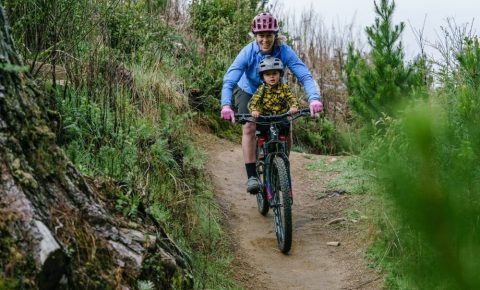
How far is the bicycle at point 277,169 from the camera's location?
5340 mm

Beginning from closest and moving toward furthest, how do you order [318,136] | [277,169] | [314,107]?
[314,107] → [277,169] → [318,136]

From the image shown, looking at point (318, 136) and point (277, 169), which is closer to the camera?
point (277, 169)

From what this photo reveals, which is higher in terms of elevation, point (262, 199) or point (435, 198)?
point (435, 198)

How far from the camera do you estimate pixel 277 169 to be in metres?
5.50

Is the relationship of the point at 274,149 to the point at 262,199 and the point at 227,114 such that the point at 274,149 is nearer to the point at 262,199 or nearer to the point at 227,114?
the point at 227,114

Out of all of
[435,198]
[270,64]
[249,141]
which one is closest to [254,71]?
[270,64]

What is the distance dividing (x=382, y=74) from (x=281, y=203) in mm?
3140

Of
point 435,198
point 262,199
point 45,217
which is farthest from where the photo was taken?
point 262,199

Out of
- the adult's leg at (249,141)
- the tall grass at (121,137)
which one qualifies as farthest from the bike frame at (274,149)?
the tall grass at (121,137)

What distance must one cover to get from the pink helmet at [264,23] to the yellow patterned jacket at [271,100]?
467mm

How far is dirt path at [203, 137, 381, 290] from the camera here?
5.14 m

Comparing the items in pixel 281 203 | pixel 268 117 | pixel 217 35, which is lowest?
pixel 281 203

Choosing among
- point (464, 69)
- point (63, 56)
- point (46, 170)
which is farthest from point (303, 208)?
point (46, 170)

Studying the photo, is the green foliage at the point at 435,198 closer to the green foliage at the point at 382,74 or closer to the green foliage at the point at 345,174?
the green foliage at the point at 345,174
